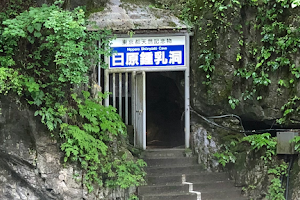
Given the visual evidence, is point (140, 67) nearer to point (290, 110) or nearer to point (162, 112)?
point (290, 110)

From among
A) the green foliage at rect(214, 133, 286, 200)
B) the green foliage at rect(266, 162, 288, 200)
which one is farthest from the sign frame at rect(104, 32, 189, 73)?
the green foliage at rect(266, 162, 288, 200)

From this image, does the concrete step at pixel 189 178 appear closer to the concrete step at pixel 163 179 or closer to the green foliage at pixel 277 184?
the concrete step at pixel 163 179

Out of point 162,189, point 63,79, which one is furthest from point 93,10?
point 162,189

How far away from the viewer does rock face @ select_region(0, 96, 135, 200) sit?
496cm

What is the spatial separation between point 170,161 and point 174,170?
293 mm

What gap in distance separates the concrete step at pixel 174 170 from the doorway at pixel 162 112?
3.27 m

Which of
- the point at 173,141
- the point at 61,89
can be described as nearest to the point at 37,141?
the point at 61,89

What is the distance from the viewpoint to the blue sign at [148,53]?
7.25 metres

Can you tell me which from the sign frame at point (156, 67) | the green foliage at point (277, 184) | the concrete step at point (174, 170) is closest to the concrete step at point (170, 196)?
the concrete step at point (174, 170)

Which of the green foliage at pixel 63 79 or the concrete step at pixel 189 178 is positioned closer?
the green foliage at pixel 63 79

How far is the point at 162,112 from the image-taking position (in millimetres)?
11148

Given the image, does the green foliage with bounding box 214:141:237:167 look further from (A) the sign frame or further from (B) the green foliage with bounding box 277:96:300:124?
(A) the sign frame

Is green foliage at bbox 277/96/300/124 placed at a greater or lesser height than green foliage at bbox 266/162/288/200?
greater

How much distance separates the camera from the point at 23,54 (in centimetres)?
494
